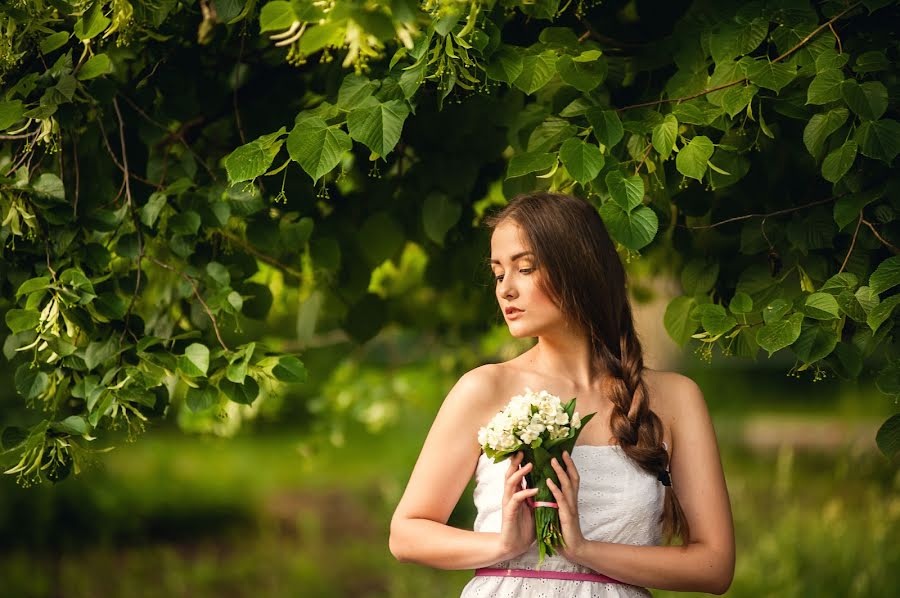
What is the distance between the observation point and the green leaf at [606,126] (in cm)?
227

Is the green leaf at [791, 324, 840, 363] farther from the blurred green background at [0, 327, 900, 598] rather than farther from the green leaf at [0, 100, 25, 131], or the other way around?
the green leaf at [0, 100, 25, 131]

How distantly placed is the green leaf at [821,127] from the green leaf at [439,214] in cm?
99

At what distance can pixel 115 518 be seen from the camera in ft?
27.0

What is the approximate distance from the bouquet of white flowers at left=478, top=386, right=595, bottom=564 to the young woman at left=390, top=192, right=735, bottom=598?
0.37ft

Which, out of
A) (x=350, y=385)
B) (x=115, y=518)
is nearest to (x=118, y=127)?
(x=350, y=385)

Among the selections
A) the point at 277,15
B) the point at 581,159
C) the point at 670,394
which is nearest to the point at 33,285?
the point at 277,15

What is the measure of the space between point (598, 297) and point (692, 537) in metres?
0.55

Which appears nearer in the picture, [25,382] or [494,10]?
[494,10]

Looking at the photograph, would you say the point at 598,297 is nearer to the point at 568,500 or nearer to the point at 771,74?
the point at 568,500

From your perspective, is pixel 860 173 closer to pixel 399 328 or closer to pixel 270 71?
pixel 270 71

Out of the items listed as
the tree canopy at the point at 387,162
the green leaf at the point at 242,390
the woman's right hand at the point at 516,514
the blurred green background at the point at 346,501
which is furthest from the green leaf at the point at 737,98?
the blurred green background at the point at 346,501

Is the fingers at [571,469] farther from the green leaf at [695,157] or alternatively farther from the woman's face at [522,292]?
the green leaf at [695,157]

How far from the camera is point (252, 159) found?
222 centimetres

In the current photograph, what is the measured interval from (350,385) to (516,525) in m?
3.70
